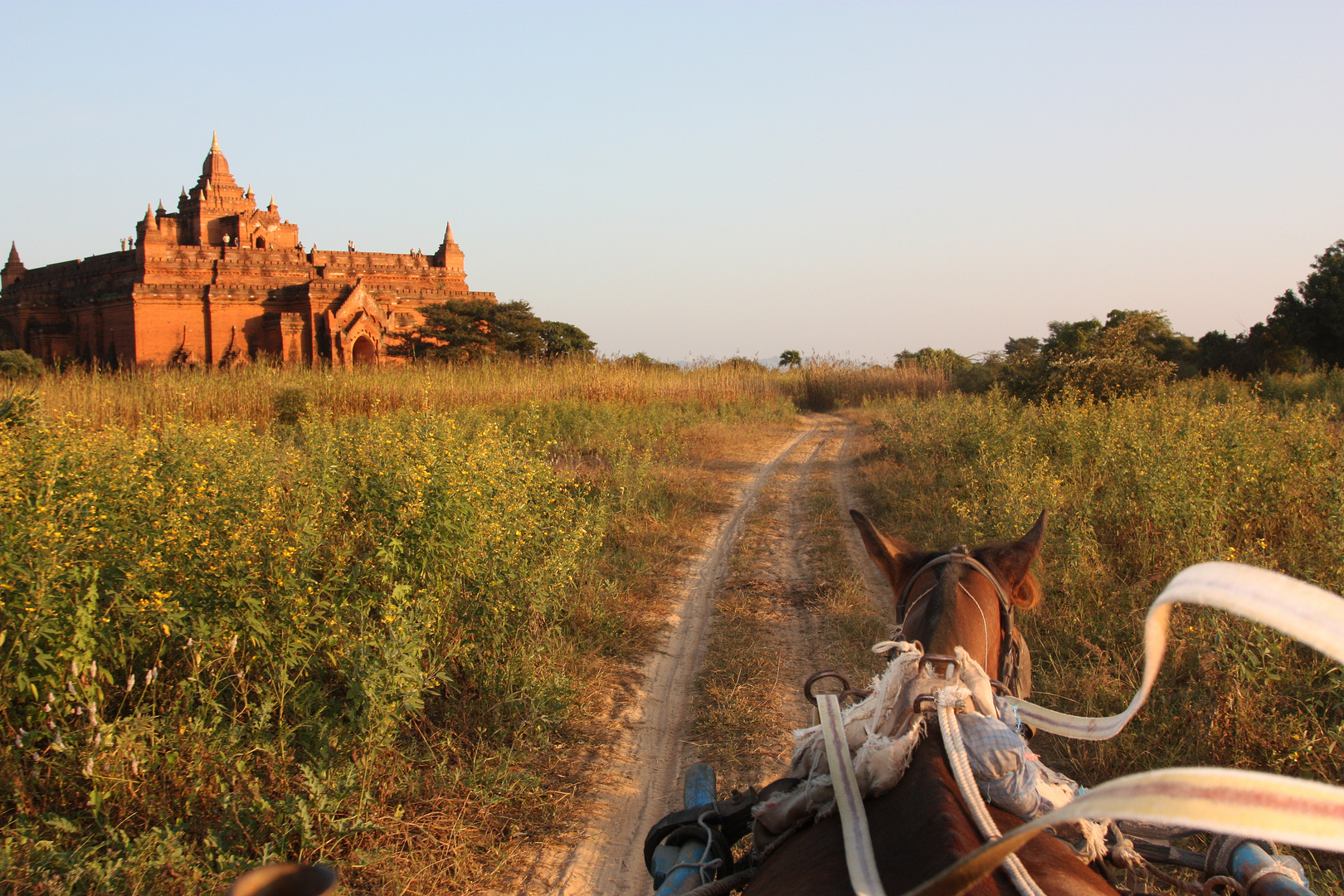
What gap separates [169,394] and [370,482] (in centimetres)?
802

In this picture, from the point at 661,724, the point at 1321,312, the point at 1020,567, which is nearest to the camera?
the point at 1020,567

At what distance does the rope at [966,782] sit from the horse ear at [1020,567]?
2.47 feet

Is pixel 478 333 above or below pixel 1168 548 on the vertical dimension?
above

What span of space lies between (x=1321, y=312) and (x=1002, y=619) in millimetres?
24727

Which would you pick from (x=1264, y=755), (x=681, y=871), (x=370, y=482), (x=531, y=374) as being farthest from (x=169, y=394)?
(x=1264, y=755)

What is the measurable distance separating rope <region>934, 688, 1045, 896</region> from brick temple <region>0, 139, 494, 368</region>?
30.0m

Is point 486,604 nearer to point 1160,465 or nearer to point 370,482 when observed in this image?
point 370,482

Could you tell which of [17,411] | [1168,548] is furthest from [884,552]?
[17,411]

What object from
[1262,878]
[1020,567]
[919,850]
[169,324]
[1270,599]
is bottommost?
[1262,878]

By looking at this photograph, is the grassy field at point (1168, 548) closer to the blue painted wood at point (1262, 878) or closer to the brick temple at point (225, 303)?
the blue painted wood at point (1262, 878)

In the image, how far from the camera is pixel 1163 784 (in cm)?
65

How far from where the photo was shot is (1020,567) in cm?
216

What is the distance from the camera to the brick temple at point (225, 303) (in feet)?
98.4

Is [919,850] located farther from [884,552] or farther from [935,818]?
[884,552]
